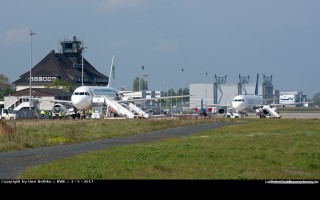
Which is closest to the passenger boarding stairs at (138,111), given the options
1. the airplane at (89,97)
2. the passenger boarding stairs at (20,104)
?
the airplane at (89,97)

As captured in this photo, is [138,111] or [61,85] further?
[61,85]

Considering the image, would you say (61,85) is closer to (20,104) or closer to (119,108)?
(20,104)

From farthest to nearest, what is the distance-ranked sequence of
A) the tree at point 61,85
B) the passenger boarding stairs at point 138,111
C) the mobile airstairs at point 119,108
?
the tree at point 61,85, the passenger boarding stairs at point 138,111, the mobile airstairs at point 119,108

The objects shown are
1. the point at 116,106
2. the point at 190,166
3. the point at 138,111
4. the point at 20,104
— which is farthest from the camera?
the point at 20,104

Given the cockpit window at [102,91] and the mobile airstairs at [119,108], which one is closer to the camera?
the mobile airstairs at [119,108]

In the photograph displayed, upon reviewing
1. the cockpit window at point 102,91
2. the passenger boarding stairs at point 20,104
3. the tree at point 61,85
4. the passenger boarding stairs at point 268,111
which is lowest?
the passenger boarding stairs at point 268,111

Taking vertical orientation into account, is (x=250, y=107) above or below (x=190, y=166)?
above

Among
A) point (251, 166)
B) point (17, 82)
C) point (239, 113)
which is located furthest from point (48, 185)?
point (17, 82)

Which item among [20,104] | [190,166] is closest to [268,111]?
[20,104]

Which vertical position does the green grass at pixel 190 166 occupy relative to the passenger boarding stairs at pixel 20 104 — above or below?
below

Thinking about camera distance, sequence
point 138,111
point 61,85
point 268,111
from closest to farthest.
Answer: point 138,111
point 268,111
point 61,85

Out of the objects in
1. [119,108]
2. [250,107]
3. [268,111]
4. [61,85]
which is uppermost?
[61,85]

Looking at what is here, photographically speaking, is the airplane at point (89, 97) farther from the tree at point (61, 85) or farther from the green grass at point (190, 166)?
the green grass at point (190, 166)

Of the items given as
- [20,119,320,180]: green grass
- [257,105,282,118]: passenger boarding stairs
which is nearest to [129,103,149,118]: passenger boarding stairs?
[257,105,282,118]: passenger boarding stairs
